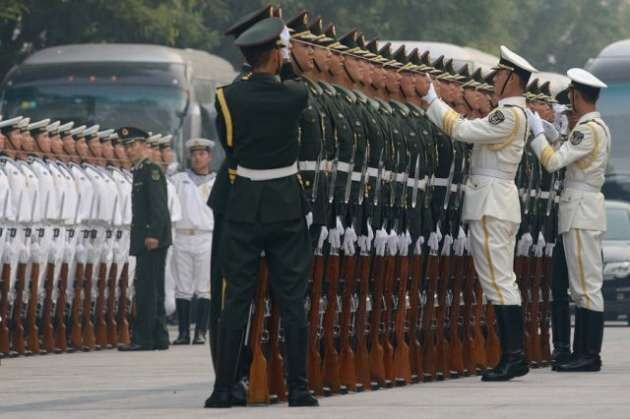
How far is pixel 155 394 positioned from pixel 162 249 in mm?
7596

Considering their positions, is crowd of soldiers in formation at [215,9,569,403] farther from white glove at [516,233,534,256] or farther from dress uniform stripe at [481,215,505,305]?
dress uniform stripe at [481,215,505,305]

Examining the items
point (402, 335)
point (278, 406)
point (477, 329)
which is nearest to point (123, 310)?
point (477, 329)

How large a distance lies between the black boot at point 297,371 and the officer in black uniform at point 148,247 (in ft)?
28.6

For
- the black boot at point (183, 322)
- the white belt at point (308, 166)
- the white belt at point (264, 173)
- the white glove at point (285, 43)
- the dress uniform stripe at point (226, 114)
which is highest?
the white glove at point (285, 43)

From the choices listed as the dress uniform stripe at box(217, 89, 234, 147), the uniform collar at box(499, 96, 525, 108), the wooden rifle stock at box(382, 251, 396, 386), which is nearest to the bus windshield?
the uniform collar at box(499, 96, 525, 108)

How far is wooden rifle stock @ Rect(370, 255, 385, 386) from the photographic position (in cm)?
1388

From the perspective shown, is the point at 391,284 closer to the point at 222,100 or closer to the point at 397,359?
the point at 397,359

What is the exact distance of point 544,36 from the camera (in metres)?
62.5

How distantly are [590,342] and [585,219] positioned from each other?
87 cm

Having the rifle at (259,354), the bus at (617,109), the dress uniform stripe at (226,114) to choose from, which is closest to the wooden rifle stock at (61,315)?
the rifle at (259,354)

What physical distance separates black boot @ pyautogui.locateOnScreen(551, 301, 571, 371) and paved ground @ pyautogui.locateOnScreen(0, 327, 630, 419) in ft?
0.82

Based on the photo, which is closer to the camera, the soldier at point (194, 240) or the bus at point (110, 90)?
the soldier at point (194, 240)

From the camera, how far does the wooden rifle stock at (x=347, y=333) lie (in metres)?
13.3

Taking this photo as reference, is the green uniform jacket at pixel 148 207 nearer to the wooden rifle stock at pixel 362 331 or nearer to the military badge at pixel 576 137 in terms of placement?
the military badge at pixel 576 137
